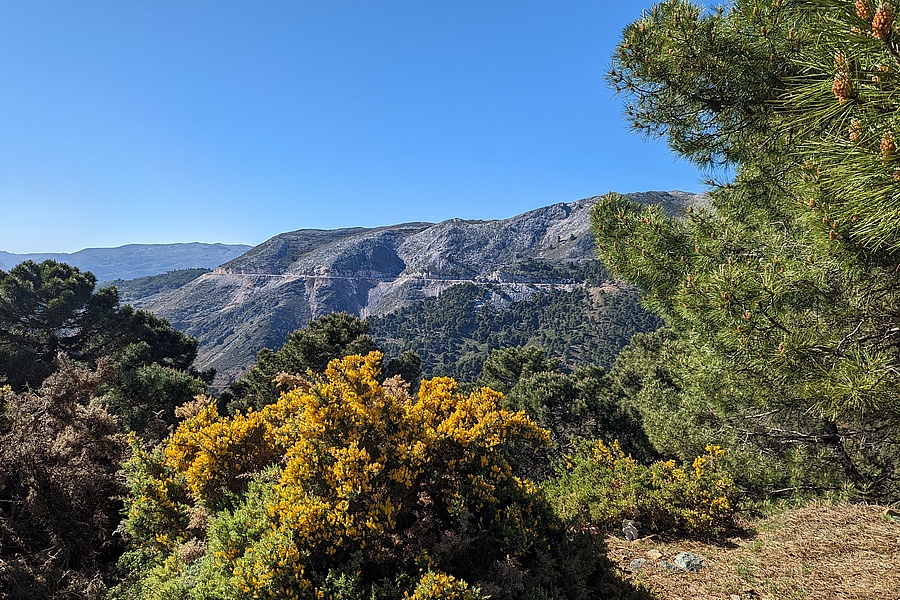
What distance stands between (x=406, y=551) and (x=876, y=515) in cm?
492

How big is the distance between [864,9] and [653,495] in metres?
5.02

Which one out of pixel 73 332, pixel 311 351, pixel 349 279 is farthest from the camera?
pixel 349 279

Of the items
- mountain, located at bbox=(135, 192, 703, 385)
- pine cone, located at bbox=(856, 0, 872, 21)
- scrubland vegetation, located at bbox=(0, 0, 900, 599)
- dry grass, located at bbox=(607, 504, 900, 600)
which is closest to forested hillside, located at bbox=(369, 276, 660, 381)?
mountain, located at bbox=(135, 192, 703, 385)

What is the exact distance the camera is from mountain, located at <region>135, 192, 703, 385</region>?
122 m

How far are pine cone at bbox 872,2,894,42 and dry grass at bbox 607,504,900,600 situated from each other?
388 cm

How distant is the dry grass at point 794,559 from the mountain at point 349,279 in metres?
97.8

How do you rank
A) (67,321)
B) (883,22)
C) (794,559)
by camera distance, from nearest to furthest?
(883,22), (794,559), (67,321)

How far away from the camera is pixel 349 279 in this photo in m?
161

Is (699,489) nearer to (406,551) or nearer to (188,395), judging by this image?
(406,551)

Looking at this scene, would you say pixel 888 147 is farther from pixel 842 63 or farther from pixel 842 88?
pixel 842 63

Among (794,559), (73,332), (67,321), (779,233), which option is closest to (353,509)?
(794,559)

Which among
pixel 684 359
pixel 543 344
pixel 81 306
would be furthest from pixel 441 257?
pixel 684 359

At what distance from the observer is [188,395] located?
46.2 ft

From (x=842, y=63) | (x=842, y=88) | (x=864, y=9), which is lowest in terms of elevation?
(x=842, y=88)
